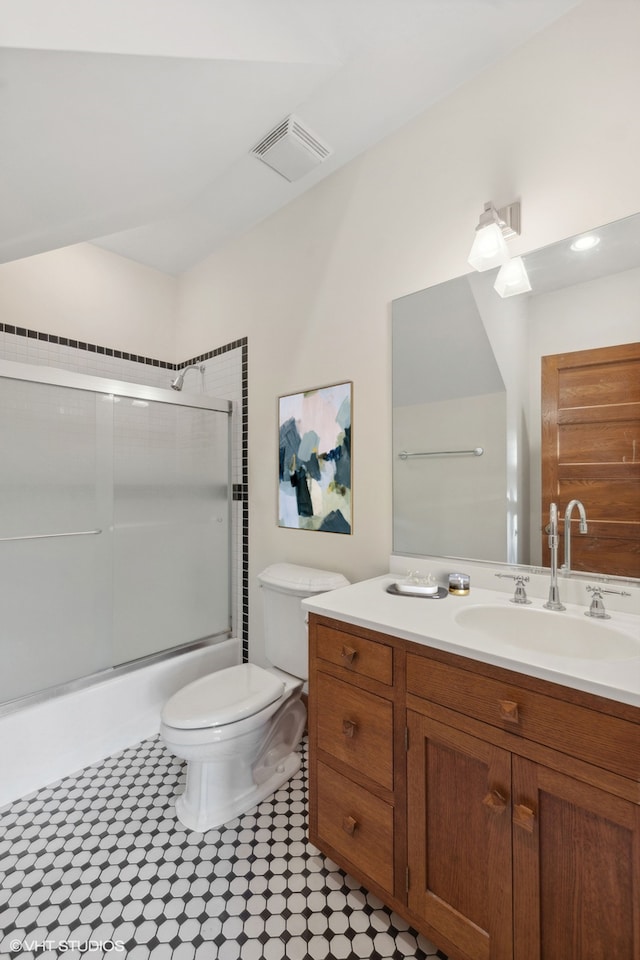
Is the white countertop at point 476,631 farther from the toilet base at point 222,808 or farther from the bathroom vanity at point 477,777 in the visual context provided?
the toilet base at point 222,808

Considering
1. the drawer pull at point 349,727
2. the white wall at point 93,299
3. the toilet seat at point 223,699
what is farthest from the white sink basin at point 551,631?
the white wall at point 93,299

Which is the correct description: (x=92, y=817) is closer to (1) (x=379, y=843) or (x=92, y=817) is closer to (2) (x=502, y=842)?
(1) (x=379, y=843)

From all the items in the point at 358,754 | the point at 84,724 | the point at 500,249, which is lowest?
the point at 84,724

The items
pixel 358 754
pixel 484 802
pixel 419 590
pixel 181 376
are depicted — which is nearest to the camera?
pixel 484 802

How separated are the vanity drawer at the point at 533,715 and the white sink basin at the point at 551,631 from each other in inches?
5.9

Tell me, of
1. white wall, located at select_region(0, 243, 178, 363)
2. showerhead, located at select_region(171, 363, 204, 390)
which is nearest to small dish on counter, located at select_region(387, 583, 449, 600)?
showerhead, located at select_region(171, 363, 204, 390)

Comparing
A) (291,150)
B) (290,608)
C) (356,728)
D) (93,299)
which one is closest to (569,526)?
(356,728)

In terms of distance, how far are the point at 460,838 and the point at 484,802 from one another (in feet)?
0.48

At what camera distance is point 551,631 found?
47.1 inches

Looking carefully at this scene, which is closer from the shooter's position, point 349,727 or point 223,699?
point 349,727

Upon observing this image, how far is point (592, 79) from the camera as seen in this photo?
4.07 ft

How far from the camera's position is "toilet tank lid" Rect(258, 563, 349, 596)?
5.82 ft

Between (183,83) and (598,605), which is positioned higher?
(183,83)

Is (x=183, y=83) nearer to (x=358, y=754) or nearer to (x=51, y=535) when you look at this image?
(x=51, y=535)
